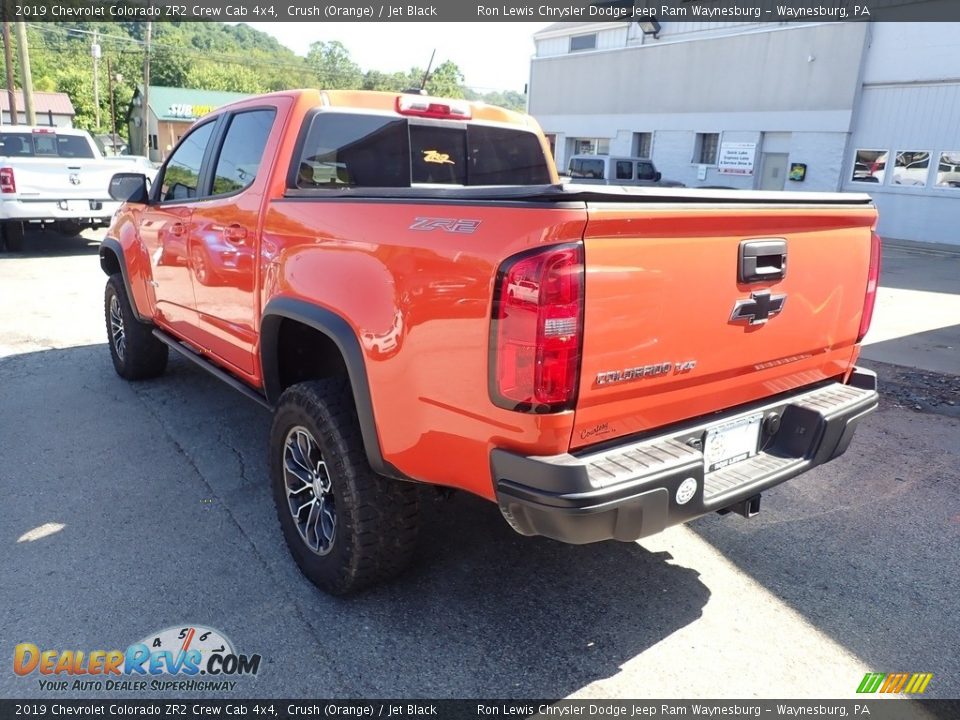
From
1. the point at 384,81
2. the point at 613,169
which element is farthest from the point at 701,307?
the point at 384,81

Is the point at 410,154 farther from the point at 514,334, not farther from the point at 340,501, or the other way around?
the point at 514,334

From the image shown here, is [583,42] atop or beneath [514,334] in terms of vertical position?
atop

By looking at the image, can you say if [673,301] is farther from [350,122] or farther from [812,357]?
[350,122]

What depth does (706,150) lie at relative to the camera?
82.6 ft

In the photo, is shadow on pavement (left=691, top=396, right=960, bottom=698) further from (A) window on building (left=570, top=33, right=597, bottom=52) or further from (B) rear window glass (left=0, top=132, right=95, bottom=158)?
(A) window on building (left=570, top=33, right=597, bottom=52)

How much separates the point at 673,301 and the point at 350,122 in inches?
83.0

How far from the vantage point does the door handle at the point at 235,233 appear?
3.48 m

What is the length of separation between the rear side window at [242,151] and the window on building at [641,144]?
25.6 metres

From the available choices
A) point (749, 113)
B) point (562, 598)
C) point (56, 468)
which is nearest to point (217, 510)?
point (56, 468)

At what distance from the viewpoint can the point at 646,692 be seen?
2461 millimetres

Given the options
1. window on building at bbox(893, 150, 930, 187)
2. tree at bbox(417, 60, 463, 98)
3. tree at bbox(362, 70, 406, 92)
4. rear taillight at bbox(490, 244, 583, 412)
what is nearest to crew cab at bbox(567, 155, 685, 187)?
window on building at bbox(893, 150, 930, 187)

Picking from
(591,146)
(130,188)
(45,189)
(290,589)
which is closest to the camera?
(290,589)

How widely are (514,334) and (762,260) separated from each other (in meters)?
1.06

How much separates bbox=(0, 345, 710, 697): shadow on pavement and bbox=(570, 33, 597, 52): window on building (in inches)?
1134
